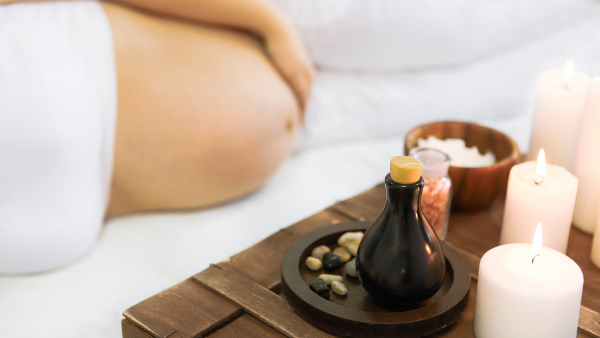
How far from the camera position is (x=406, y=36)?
3.72ft

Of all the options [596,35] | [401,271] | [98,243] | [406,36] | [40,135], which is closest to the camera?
[401,271]

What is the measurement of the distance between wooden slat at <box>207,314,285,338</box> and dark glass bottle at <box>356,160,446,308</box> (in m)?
0.11

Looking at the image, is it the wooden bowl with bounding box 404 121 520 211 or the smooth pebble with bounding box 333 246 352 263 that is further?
the wooden bowl with bounding box 404 121 520 211

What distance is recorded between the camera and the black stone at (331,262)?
573mm

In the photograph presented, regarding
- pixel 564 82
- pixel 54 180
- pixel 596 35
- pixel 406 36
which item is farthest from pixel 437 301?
pixel 596 35

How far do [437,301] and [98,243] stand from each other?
54 cm

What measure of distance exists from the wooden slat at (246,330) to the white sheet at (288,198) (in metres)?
0.21

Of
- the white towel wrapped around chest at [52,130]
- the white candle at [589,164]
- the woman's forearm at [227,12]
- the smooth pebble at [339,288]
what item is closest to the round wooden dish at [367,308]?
the smooth pebble at [339,288]

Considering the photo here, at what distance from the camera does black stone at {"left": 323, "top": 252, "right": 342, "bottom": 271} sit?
573mm

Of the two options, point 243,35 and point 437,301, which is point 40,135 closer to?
point 243,35

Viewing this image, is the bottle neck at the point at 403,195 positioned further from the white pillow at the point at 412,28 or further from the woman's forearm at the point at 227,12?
the white pillow at the point at 412,28

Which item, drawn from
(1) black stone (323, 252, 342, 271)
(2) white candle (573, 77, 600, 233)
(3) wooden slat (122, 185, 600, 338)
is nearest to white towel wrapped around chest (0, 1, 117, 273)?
(3) wooden slat (122, 185, 600, 338)

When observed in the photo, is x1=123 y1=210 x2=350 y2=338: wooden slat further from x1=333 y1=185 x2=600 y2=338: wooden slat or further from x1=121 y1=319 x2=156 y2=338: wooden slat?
x1=333 y1=185 x2=600 y2=338: wooden slat

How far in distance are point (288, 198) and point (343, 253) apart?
369 millimetres
